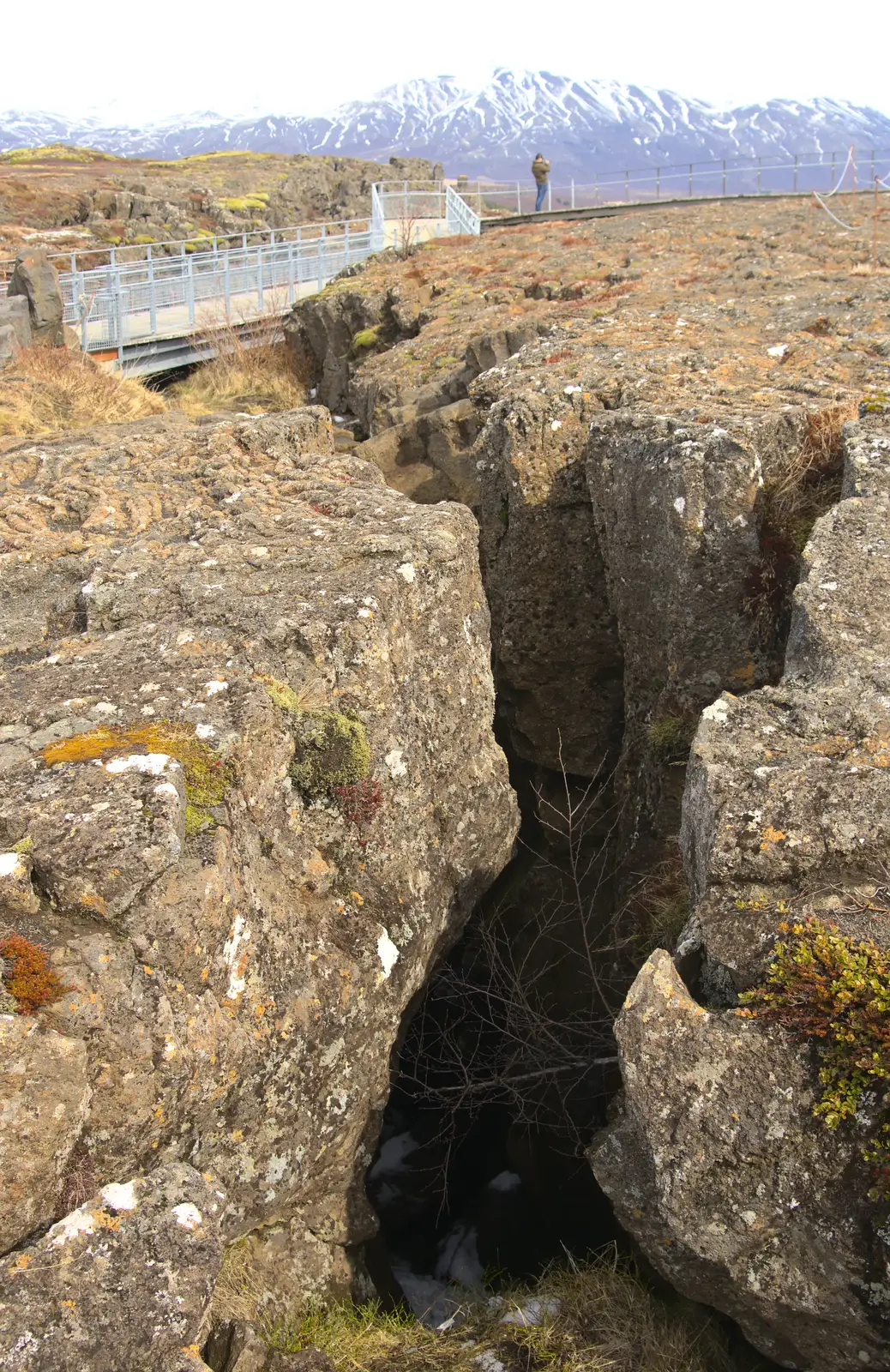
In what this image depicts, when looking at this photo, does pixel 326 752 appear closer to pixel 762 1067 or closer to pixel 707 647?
pixel 762 1067

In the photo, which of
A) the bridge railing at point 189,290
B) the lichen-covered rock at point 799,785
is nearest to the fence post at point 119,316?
the bridge railing at point 189,290

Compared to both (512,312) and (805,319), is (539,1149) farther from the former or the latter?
(512,312)

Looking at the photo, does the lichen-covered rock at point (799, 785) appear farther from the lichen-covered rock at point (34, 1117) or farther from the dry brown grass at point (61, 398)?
the dry brown grass at point (61, 398)

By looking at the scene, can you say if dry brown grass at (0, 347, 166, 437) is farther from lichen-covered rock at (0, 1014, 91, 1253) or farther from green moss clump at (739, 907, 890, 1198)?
green moss clump at (739, 907, 890, 1198)

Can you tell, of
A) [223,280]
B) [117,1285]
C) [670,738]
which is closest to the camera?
[117,1285]

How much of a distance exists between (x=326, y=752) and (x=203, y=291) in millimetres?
24784

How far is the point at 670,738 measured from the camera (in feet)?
29.2

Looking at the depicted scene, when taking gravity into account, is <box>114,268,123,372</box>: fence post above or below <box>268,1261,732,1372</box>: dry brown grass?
above

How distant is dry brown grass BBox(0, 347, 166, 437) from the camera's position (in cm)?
1365

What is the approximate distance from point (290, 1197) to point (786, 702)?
155 inches

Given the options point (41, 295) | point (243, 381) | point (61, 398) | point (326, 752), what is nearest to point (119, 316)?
point (41, 295)

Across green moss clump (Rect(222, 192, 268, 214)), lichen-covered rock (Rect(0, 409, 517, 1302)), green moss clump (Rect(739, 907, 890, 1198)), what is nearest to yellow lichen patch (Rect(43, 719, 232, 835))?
lichen-covered rock (Rect(0, 409, 517, 1302))

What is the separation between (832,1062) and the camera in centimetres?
449

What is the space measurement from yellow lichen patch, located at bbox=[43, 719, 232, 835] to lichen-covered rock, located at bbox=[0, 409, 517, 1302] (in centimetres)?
1
